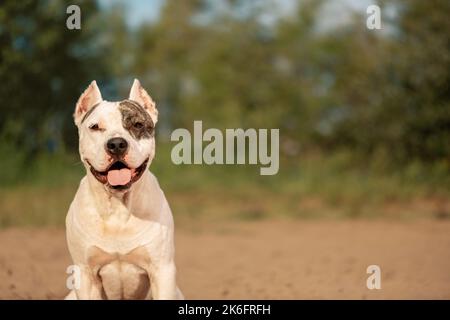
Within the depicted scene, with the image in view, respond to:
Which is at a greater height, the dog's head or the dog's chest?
the dog's head

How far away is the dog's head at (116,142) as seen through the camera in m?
3.81

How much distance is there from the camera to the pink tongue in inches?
152

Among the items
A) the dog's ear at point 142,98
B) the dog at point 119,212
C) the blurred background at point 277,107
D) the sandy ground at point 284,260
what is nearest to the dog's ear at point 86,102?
the dog at point 119,212

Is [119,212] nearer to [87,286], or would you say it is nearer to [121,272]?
[121,272]

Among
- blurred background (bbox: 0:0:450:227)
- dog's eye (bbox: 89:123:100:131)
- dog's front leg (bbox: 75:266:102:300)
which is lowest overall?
dog's front leg (bbox: 75:266:102:300)

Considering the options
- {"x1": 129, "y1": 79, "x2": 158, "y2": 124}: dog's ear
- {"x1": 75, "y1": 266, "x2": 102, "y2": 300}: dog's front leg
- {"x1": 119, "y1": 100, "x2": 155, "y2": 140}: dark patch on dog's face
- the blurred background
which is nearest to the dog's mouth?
{"x1": 119, "y1": 100, "x2": 155, "y2": 140}: dark patch on dog's face

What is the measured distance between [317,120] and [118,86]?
502 centimetres

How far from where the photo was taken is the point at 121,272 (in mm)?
4117

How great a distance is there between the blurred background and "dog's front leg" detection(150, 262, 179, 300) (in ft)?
22.6

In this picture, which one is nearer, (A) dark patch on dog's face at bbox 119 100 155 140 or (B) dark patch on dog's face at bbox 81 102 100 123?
(A) dark patch on dog's face at bbox 119 100 155 140

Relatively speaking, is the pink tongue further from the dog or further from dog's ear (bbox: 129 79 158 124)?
dog's ear (bbox: 129 79 158 124)

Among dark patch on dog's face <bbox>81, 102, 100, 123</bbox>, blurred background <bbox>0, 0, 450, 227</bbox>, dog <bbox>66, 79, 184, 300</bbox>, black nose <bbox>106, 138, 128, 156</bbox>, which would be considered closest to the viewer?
black nose <bbox>106, 138, 128, 156</bbox>

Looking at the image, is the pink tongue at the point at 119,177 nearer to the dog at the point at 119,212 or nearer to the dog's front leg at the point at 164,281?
the dog at the point at 119,212

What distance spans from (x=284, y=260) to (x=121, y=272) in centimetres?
436
